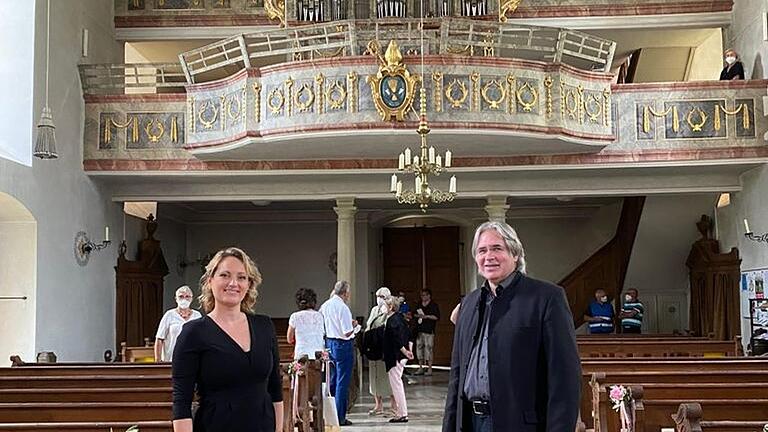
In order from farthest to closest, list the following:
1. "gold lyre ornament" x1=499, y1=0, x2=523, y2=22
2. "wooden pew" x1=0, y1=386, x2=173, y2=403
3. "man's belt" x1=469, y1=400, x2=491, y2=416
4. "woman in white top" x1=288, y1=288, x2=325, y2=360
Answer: "gold lyre ornament" x1=499, y1=0, x2=523, y2=22 → "woman in white top" x1=288, y1=288, x2=325, y2=360 → "wooden pew" x1=0, y1=386, x2=173, y2=403 → "man's belt" x1=469, y1=400, x2=491, y2=416

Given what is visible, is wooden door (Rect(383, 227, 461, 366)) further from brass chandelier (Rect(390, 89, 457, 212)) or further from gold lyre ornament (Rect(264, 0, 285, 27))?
brass chandelier (Rect(390, 89, 457, 212))

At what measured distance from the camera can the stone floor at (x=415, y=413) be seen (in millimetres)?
10406

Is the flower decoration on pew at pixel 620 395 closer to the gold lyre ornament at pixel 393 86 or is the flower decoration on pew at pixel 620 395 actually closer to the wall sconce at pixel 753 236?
the gold lyre ornament at pixel 393 86

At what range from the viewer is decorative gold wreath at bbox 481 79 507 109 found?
39.5 ft

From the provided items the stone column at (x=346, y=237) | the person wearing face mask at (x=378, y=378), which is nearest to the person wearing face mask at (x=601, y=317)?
the stone column at (x=346, y=237)

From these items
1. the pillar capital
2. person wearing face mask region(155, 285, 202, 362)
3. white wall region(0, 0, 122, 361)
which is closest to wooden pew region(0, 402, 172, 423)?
person wearing face mask region(155, 285, 202, 362)

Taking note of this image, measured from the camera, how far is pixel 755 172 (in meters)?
13.7

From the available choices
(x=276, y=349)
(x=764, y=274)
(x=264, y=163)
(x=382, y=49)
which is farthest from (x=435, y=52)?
(x=276, y=349)

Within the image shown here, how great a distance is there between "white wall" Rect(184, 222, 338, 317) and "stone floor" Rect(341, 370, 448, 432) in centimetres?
405

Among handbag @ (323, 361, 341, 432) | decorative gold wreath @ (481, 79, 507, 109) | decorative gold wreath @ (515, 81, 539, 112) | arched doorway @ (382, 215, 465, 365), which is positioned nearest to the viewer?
handbag @ (323, 361, 341, 432)

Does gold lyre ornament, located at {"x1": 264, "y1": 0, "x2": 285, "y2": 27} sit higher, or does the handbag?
gold lyre ornament, located at {"x1": 264, "y1": 0, "x2": 285, "y2": 27}

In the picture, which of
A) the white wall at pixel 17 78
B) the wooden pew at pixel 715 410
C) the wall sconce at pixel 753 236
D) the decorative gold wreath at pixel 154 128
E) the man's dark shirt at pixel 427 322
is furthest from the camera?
the man's dark shirt at pixel 427 322

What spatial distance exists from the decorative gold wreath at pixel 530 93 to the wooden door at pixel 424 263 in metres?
8.31

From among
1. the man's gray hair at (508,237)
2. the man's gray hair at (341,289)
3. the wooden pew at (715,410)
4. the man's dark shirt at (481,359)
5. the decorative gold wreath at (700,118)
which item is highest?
the decorative gold wreath at (700,118)
